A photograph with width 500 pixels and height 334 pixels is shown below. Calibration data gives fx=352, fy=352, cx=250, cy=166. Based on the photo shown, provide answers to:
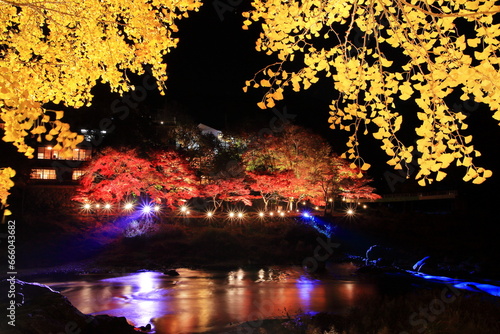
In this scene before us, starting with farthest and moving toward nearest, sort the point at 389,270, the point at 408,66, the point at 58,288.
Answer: the point at 389,270
the point at 58,288
the point at 408,66

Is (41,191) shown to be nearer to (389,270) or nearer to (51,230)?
(51,230)

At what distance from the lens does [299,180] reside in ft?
75.2

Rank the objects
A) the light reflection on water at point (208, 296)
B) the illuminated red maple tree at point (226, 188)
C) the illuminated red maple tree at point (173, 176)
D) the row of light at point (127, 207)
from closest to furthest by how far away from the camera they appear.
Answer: the light reflection on water at point (208, 296) < the illuminated red maple tree at point (173, 176) < the illuminated red maple tree at point (226, 188) < the row of light at point (127, 207)

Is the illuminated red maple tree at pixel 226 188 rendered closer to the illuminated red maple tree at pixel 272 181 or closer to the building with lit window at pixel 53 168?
the illuminated red maple tree at pixel 272 181

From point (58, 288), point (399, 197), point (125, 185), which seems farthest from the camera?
point (399, 197)

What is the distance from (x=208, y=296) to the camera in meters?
12.0

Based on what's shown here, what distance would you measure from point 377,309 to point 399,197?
25725 millimetres

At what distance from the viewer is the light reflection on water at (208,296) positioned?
966cm

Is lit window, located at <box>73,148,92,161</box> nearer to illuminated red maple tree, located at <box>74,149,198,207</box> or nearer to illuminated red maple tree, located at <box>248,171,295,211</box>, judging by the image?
illuminated red maple tree, located at <box>74,149,198,207</box>

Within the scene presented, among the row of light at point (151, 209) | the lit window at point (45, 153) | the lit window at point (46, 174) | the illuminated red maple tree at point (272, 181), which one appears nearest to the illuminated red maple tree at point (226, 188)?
the illuminated red maple tree at point (272, 181)

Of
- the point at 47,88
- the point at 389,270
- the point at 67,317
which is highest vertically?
the point at 47,88

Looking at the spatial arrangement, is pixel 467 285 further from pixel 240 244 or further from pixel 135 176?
pixel 135 176

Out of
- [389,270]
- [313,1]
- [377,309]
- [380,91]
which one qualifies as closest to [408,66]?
[380,91]

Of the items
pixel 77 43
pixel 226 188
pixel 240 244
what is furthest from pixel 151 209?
pixel 77 43
